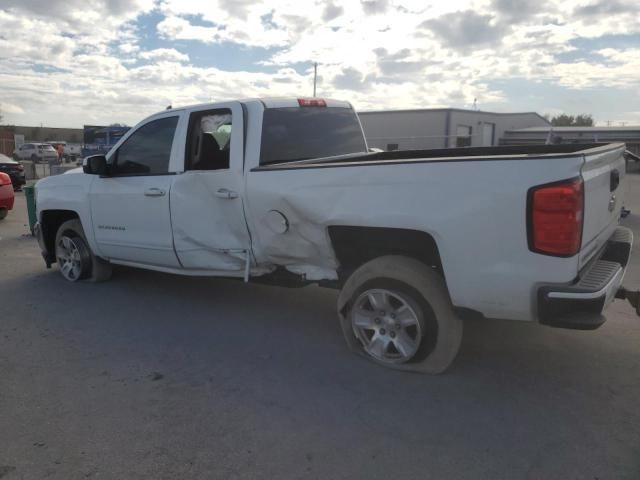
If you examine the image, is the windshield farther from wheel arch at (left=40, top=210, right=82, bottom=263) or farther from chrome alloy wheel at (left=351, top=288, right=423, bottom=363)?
wheel arch at (left=40, top=210, right=82, bottom=263)

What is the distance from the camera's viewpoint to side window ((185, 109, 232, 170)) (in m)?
4.91

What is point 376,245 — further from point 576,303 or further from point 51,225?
point 51,225

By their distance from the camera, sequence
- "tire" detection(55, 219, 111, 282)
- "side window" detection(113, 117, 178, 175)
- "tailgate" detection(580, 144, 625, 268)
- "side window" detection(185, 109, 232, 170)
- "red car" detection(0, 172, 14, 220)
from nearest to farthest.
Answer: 1. "tailgate" detection(580, 144, 625, 268)
2. "side window" detection(185, 109, 232, 170)
3. "side window" detection(113, 117, 178, 175)
4. "tire" detection(55, 219, 111, 282)
5. "red car" detection(0, 172, 14, 220)

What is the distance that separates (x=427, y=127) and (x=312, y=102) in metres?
34.8

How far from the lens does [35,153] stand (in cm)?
4041

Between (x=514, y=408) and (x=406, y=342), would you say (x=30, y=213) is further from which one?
(x=514, y=408)

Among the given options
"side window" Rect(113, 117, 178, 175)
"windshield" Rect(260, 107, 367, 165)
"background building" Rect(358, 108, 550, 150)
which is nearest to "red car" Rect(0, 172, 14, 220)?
"side window" Rect(113, 117, 178, 175)

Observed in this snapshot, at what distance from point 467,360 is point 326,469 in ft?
5.75

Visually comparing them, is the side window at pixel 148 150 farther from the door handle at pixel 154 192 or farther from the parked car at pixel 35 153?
the parked car at pixel 35 153

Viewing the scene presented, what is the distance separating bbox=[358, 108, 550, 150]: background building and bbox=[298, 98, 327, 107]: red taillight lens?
30228 millimetres

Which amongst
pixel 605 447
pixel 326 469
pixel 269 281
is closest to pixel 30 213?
pixel 269 281

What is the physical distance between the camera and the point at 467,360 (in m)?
4.15

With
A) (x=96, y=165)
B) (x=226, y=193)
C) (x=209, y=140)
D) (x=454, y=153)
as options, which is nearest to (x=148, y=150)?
(x=96, y=165)

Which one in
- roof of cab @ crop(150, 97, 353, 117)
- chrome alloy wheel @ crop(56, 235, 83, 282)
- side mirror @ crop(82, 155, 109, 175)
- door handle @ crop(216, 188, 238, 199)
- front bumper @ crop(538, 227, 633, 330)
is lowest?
chrome alloy wheel @ crop(56, 235, 83, 282)
